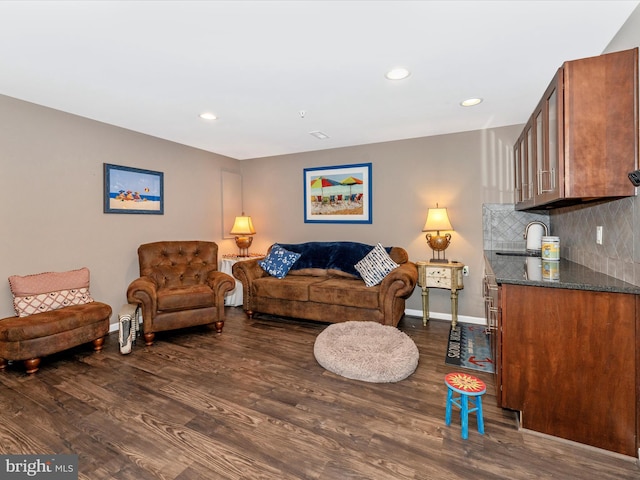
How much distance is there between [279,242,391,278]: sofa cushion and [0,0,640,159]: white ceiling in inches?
64.3

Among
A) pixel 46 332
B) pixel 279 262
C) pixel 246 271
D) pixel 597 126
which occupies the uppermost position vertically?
pixel 597 126

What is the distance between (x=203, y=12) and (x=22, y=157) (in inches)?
95.6

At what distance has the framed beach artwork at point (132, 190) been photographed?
3551 millimetres

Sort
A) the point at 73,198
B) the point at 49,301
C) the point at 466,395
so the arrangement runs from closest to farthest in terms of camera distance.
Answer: the point at 466,395, the point at 49,301, the point at 73,198

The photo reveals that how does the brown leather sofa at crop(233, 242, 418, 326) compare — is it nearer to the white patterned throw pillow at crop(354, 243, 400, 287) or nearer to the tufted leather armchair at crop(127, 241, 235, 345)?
the white patterned throw pillow at crop(354, 243, 400, 287)

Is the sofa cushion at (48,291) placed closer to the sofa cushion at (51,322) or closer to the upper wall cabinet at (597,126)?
the sofa cushion at (51,322)

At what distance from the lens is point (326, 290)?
3719mm

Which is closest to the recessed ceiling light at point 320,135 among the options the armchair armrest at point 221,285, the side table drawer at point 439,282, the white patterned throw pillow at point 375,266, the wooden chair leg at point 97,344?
the white patterned throw pillow at point 375,266

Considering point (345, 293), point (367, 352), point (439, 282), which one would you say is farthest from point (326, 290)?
point (439, 282)

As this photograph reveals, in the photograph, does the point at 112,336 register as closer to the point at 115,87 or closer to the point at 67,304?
the point at 67,304

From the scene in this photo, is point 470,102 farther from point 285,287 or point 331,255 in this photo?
point 285,287

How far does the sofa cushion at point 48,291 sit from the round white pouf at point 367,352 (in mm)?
2371

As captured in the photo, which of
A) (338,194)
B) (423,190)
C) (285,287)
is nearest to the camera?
(285,287)

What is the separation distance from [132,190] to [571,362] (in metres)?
4.33
